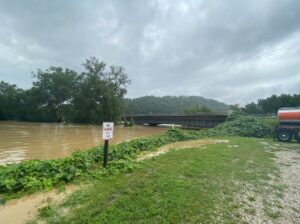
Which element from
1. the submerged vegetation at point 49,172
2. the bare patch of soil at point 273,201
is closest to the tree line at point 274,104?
the bare patch of soil at point 273,201

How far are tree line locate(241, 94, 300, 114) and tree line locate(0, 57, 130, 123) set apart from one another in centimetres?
4066

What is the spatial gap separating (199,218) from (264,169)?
13.8 feet

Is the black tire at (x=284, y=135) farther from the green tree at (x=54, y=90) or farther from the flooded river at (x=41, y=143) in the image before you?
the green tree at (x=54, y=90)

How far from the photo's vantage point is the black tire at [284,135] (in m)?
13.7

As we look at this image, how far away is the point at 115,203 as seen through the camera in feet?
11.5

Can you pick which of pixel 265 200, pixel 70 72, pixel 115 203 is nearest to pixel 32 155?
pixel 115 203

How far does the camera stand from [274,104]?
5297cm

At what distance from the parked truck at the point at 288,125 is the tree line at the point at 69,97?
33.9 m

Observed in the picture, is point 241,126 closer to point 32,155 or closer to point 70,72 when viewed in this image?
point 32,155

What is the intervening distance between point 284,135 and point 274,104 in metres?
47.1

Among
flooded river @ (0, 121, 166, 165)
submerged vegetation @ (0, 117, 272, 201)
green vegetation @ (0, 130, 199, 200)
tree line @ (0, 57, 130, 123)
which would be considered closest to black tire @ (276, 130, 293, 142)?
submerged vegetation @ (0, 117, 272, 201)

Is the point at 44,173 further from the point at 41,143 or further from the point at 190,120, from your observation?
the point at 190,120

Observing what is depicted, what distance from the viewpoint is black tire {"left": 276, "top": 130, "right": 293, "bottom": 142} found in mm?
13657

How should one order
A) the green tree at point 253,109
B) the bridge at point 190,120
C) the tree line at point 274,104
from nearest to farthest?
the bridge at point 190,120 < the tree line at point 274,104 < the green tree at point 253,109
